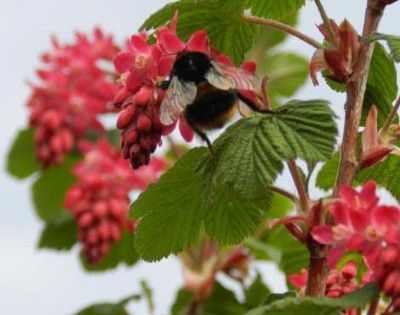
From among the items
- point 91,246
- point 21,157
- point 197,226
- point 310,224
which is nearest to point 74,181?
point 21,157

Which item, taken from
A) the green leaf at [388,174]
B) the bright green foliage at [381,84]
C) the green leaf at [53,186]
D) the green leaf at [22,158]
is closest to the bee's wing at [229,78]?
the bright green foliage at [381,84]

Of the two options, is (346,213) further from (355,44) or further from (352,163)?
(355,44)

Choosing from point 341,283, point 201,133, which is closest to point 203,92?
point 201,133

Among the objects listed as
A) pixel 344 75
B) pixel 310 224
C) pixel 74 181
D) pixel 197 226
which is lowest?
pixel 74 181

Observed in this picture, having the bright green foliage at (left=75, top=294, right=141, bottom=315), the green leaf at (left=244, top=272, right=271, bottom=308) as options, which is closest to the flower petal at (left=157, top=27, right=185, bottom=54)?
the green leaf at (left=244, top=272, right=271, bottom=308)

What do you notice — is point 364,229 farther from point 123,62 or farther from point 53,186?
point 53,186
